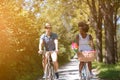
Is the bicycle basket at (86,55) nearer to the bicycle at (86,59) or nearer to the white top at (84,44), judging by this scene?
the bicycle at (86,59)

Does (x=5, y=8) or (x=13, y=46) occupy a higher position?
(x=5, y=8)

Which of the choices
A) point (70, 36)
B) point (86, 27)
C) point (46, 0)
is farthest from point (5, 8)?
point (70, 36)

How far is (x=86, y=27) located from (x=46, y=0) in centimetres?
2028

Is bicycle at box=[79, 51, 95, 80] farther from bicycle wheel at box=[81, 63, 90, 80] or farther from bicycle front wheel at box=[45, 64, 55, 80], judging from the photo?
bicycle front wheel at box=[45, 64, 55, 80]

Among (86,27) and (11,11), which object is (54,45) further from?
(11,11)

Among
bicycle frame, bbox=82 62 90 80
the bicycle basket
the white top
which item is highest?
the white top

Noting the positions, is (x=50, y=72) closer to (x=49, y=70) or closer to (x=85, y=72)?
(x=49, y=70)

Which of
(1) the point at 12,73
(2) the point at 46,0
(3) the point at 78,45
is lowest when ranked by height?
(1) the point at 12,73

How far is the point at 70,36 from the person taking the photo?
272 feet

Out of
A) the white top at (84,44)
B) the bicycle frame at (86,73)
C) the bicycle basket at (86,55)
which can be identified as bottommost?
the bicycle frame at (86,73)

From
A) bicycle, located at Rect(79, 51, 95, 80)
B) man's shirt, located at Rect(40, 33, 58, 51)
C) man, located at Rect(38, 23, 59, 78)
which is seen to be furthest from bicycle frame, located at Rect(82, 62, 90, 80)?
man's shirt, located at Rect(40, 33, 58, 51)

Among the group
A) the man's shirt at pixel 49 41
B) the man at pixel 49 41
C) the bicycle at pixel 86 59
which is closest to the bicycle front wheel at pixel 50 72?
the man at pixel 49 41

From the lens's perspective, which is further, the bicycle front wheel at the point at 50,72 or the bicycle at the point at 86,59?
Result: the bicycle front wheel at the point at 50,72

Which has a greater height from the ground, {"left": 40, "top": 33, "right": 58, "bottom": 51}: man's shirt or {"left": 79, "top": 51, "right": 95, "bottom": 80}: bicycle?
{"left": 40, "top": 33, "right": 58, "bottom": 51}: man's shirt
